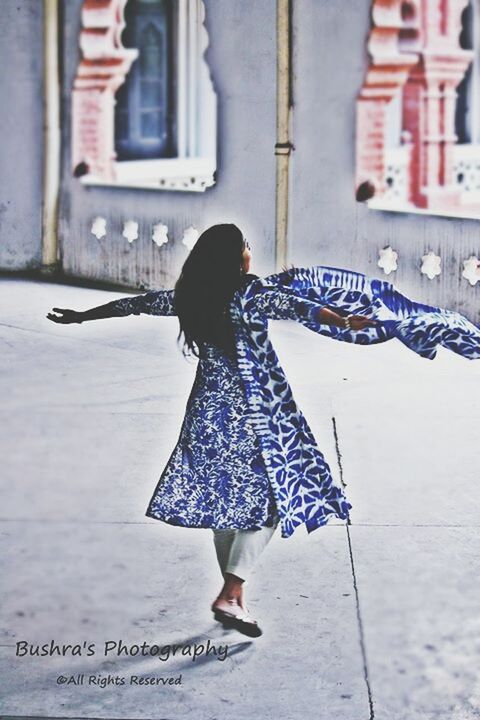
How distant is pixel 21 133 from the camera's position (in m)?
13.5

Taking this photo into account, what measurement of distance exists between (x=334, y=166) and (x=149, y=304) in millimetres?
6349

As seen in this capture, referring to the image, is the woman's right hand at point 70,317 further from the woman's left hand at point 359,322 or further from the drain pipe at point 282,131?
the drain pipe at point 282,131

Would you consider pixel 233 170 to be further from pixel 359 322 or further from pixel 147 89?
pixel 147 89

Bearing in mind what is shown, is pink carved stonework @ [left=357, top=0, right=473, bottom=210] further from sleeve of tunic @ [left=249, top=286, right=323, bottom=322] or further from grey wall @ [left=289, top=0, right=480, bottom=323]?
sleeve of tunic @ [left=249, top=286, right=323, bottom=322]

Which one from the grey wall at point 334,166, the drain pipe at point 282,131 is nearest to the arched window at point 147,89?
the drain pipe at point 282,131

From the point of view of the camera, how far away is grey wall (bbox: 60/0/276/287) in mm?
11383

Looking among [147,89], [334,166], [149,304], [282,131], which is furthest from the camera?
[147,89]

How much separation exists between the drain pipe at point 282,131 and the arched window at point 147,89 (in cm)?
722

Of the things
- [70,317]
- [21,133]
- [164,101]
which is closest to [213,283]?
[70,317]

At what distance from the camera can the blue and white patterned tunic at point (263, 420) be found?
476cm

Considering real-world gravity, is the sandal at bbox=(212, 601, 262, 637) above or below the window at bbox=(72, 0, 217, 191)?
below

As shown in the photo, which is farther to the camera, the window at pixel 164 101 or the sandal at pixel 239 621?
the window at pixel 164 101

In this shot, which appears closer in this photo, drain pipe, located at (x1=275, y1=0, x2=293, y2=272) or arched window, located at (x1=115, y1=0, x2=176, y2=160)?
drain pipe, located at (x1=275, y1=0, x2=293, y2=272)

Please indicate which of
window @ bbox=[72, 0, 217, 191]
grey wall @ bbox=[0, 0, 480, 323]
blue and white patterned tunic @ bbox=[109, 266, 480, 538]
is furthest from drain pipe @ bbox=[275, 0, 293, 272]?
blue and white patterned tunic @ bbox=[109, 266, 480, 538]
